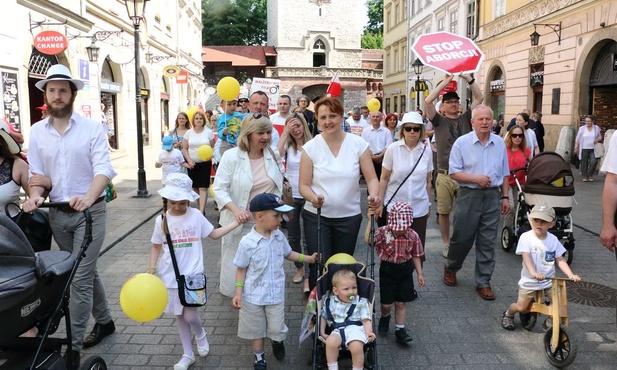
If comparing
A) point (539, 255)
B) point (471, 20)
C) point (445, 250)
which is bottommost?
point (445, 250)

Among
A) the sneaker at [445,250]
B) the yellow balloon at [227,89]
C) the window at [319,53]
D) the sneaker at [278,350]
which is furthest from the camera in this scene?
the window at [319,53]

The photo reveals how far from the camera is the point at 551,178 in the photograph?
245 inches

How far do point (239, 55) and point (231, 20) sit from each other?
14.5 metres

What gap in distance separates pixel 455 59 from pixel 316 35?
48496mm

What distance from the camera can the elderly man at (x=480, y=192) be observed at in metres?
5.44

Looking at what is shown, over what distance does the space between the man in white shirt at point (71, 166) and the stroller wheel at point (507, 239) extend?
5.36m

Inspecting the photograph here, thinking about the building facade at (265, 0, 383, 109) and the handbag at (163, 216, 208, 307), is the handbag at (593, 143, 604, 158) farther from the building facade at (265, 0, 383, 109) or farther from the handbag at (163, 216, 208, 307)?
the building facade at (265, 0, 383, 109)

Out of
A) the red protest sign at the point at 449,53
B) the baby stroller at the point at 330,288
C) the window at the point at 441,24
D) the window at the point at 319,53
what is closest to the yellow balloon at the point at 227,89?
the red protest sign at the point at 449,53

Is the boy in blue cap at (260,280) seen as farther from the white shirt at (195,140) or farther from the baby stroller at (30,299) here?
the white shirt at (195,140)

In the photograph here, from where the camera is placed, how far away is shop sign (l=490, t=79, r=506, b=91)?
23.8m

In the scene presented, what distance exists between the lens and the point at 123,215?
379 inches

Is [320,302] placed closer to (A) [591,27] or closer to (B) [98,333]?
(B) [98,333]

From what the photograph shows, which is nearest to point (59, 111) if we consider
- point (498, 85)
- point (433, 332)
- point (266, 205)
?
point (266, 205)

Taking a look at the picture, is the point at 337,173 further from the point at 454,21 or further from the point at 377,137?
the point at 454,21
